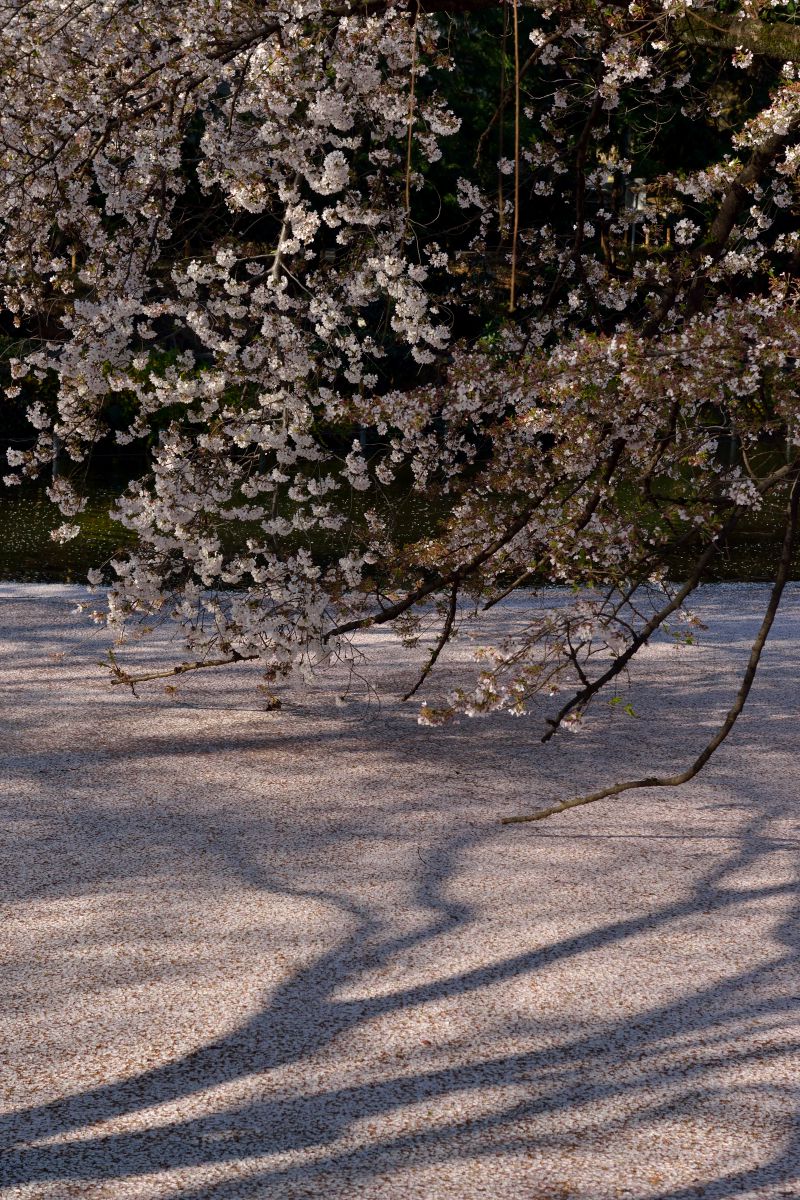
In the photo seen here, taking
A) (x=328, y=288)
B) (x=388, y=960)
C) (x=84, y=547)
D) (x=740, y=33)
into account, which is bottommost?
(x=388, y=960)

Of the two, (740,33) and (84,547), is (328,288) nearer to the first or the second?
(740,33)

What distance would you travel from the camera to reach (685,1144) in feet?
11.2

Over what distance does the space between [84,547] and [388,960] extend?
9409mm

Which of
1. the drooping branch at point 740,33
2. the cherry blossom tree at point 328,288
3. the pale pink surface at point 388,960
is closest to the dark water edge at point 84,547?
the cherry blossom tree at point 328,288

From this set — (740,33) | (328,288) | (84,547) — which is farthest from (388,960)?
(84,547)

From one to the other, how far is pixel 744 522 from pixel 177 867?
11040mm

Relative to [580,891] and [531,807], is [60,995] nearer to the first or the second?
[580,891]

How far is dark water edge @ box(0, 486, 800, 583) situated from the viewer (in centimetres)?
1211

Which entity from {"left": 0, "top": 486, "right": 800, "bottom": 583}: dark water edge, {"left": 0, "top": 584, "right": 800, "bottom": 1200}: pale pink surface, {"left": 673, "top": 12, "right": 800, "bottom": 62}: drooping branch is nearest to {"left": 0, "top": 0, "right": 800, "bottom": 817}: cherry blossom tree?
{"left": 673, "top": 12, "right": 800, "bottom": 62}: drooping branch

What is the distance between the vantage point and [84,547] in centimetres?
1334

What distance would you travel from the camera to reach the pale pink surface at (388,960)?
3.39 metres

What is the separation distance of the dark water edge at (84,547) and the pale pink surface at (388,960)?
15.4 ft

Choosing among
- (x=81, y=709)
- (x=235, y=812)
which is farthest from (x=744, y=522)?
(x=235, y=812)

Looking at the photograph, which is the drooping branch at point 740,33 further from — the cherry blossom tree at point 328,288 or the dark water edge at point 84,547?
the dark water edge at point 84,547
